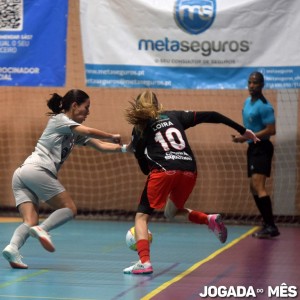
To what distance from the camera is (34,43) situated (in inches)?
509

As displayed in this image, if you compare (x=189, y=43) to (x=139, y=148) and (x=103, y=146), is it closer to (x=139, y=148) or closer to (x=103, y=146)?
(x=103, y=146)

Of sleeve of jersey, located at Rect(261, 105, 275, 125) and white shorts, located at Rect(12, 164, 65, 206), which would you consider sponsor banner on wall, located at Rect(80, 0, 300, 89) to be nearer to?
sleeve of jersey, located at Rect(261, 105, 275, 125)

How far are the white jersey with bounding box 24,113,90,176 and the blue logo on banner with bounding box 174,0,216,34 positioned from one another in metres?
4.70

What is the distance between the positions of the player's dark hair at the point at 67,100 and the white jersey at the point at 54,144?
0.44ft

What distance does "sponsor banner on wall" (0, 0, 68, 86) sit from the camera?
42.3 feet

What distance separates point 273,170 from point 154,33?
110 inches

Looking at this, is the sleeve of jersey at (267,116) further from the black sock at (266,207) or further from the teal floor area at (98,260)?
the teal floor area at (98,260)

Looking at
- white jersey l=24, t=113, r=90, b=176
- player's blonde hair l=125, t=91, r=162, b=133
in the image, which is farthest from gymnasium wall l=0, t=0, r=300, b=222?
player's blonde hair l=125, t=91, r=162, b=133

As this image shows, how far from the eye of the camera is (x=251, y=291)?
7.11 meters

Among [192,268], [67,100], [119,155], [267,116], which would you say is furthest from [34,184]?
[119,155]

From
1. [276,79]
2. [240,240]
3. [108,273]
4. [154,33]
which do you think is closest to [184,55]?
[154,33]

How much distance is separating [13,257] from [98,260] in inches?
47.1

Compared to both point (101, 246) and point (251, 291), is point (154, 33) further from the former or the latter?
point (251, 291)

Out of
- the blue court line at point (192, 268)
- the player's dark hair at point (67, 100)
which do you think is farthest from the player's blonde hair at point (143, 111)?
the blue court line at point (192, 268)
